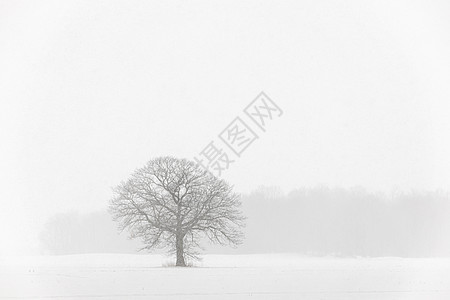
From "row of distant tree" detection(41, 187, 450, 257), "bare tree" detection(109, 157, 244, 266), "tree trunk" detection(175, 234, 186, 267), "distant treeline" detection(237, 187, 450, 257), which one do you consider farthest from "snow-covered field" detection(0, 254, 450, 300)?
"distant treeline" detection(237, 187, 450, 257)

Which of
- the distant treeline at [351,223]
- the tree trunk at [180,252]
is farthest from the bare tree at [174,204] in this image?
the distant treeline at [351,223]

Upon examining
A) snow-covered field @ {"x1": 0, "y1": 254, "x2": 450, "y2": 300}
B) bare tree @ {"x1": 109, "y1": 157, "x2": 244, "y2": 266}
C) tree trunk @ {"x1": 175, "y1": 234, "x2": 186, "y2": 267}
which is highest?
bare tree @ {"x1": 109, "y1": 157, "x2": 244, "y2": 266}

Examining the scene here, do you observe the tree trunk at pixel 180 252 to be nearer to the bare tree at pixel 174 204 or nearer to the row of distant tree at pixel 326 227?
the bare tree at pixel 174 204

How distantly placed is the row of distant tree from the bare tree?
42461 mm

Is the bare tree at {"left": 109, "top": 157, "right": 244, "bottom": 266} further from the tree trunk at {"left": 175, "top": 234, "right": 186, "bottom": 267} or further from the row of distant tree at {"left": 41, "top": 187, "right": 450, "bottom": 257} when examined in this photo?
the row of distant tree at {"left": 41, "top": 187, "right": 450, "bottom": 257}

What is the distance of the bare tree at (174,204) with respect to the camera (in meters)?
44.6

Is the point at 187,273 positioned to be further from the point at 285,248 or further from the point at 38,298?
the point at 285,248

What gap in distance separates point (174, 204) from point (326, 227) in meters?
63.8

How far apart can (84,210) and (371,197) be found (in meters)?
73.9

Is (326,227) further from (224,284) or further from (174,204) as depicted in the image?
(224,284)

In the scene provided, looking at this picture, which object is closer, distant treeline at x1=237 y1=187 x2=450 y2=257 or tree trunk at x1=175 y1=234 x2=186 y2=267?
tree trunk at x1=175 y1=234 x2=186 y2=267

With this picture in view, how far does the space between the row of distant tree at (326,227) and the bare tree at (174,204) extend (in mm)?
42461

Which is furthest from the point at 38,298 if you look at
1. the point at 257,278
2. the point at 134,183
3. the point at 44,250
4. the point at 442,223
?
the point at 44,250

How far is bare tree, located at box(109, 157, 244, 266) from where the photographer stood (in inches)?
1756
